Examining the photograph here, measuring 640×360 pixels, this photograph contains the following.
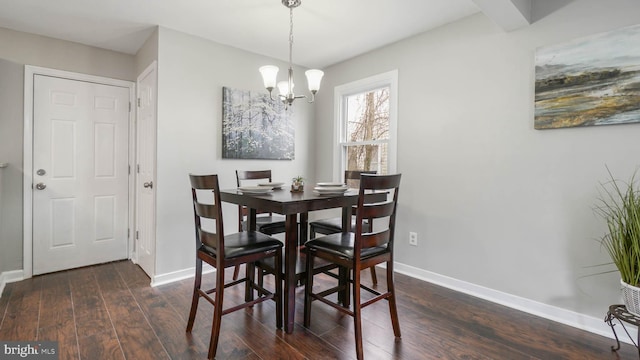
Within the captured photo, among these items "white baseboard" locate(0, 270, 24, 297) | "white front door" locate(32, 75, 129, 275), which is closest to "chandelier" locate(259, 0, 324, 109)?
"white front door" locate(32, 75, 129, 275)

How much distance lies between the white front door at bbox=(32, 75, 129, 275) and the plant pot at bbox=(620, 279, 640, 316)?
4337 mm

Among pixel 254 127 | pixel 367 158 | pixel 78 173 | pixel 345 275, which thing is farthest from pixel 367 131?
pixel 78 173

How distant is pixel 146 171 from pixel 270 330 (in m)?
2.12

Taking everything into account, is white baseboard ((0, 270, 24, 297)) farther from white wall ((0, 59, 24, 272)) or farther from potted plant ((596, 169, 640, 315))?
potted plant ((596, 169, 640, 315))

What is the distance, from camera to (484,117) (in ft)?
8.26

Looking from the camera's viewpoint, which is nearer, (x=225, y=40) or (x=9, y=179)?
(x=9, y=179)

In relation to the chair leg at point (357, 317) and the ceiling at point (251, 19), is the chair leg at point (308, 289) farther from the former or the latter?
the ceiling at point (251, 19)

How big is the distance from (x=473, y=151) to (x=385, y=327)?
1608mm

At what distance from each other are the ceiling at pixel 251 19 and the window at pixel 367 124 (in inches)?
18.0

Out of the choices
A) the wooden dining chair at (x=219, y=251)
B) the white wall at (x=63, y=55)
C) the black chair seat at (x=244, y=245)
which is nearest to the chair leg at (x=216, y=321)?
the wooden dining chair at (x=219, y=251)

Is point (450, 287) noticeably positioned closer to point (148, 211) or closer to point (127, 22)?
point (148, 211)

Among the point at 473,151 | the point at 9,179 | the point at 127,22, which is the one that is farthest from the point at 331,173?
the point at 9,179

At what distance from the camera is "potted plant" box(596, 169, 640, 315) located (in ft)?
5.39

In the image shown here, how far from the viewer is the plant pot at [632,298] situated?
5.33 ft
